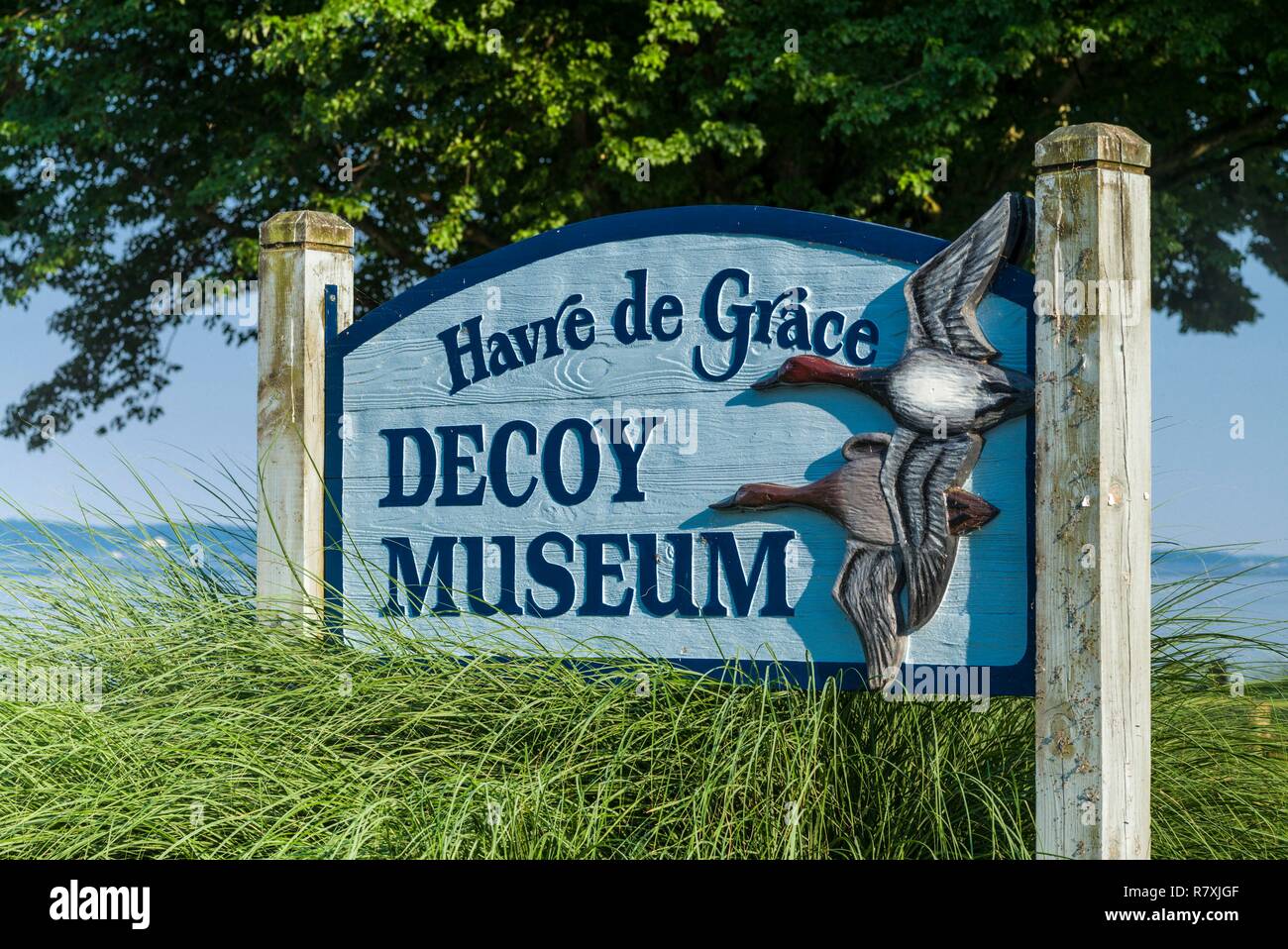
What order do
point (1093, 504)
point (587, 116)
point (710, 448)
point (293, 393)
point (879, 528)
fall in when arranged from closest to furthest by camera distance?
point (1093, 504) → point (879, 528) → point (710, 448) → point (293, 393) → point (587, 116)

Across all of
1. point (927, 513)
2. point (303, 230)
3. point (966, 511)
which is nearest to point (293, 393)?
point (303, 230)

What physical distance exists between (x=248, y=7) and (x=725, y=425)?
35.0 feet

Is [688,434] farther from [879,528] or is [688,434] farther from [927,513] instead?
[927,513]

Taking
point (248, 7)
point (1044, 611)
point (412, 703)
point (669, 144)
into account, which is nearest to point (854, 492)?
Answer: point (1044, 611)

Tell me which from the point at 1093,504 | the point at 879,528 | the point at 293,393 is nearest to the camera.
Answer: the point at 1093,504

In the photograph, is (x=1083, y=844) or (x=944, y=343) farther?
(x=944, y=343)

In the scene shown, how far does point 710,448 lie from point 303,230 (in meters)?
1.90

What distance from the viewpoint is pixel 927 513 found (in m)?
3.69

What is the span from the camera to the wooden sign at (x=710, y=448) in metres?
3.66

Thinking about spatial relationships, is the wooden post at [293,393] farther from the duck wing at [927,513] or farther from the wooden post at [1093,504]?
the wooden post at [1093,504]

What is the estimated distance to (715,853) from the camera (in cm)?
347

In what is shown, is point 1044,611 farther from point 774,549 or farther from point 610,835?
point 610,835

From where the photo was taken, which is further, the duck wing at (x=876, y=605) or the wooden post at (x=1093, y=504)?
the duck wing at (x=876, y=605)

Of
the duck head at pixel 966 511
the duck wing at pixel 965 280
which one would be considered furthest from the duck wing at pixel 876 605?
the duck wing at pixel 965 280
